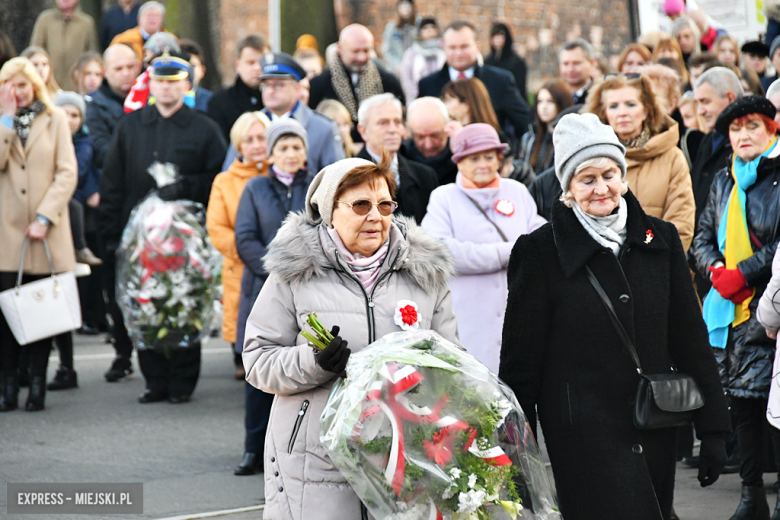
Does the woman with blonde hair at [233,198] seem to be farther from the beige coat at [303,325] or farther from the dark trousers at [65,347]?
the beige coat at [303,325]

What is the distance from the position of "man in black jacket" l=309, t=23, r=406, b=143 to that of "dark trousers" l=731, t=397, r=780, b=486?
18.3ft

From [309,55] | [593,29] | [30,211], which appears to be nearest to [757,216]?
[30,211]

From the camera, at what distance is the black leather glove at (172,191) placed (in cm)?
841

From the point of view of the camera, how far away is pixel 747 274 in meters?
5.82

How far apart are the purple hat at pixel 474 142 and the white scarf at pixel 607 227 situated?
2.28m

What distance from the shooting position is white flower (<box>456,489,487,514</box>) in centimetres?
338

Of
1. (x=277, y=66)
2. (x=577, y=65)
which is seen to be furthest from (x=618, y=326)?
(x=577, y=65)

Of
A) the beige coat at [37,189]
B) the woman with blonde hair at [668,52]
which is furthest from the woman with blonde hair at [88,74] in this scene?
the woman with blonde hair at [668,52]

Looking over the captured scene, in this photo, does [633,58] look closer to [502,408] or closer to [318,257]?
[318,257]

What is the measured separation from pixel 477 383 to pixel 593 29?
19679mm

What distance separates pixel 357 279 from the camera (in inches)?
154

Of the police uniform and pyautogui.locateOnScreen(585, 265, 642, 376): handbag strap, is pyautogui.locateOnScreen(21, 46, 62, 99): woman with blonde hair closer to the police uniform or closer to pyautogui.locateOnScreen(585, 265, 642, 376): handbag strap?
the police uniform

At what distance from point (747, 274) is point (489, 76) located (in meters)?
5.38

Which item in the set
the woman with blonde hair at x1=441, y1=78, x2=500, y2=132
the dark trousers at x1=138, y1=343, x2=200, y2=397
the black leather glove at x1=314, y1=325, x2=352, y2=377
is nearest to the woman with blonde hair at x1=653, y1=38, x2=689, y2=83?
the woman with blonde hair at x1=441, y1=78, x2=500, y2=132
